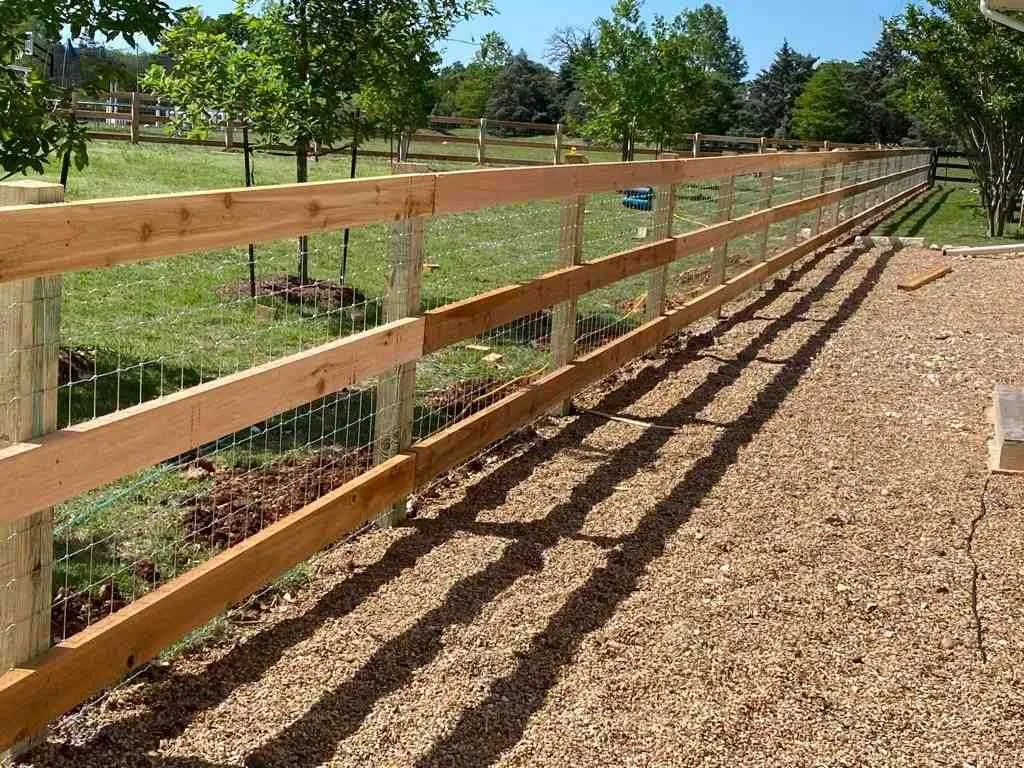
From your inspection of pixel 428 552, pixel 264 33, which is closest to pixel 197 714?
pixel 428 552

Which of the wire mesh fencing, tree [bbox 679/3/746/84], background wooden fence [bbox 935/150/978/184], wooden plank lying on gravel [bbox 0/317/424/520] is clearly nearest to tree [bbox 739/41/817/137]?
tree [bbox 679/3/746/84]

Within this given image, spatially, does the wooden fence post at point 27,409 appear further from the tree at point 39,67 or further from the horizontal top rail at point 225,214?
the tree at point 39,67

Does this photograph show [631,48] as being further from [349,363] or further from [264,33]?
[349,363]

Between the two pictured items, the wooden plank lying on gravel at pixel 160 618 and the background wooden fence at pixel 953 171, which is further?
the background wooden fence at pixel 953 171

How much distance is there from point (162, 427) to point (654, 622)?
6.25 feet

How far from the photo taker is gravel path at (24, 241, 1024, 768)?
130 inches

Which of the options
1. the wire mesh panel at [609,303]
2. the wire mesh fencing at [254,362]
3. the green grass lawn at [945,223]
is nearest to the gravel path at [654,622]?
the wire mesh fencing at [254,362]

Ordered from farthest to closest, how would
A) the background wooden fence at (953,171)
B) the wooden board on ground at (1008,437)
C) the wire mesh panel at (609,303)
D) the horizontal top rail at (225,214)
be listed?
the background wooden fence at (953,171)
the wire mesh panel at (609,303)
the wooden board on ground at (1008,437)
the horizontal top rail at (225,214)

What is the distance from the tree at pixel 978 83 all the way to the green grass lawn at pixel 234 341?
6.35m

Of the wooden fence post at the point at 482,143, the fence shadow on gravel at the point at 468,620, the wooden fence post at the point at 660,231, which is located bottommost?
the fence shadow on gravel at the point at 468,620

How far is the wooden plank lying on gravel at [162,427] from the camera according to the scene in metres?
2.63

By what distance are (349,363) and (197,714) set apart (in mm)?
1300

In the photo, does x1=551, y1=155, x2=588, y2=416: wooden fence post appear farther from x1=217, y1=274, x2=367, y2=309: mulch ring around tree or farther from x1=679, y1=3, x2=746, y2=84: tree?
x1=679, y1=3, x2=746, y2=84: tree

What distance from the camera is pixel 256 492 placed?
5.18 m
